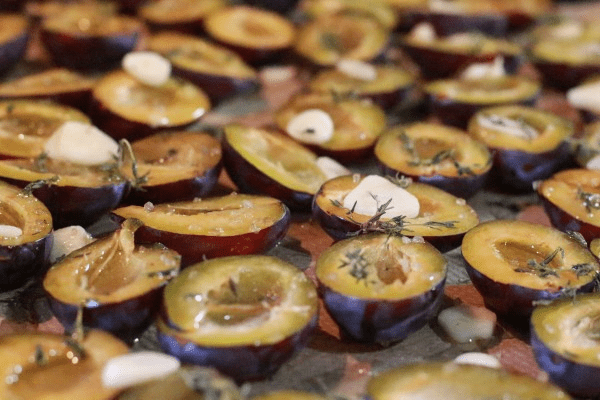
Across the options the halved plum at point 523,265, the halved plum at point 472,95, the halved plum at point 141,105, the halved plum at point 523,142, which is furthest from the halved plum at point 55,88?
the halved plum at point 523,265

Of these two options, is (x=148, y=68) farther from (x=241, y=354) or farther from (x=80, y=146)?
(x=241, y=354)

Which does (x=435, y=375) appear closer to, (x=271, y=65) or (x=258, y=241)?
(x=258, y=241)

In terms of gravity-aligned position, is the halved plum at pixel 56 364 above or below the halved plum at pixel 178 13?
below

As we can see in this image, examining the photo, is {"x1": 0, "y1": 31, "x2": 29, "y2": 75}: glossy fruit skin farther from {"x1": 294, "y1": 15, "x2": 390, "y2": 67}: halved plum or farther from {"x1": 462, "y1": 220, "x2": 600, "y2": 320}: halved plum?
{"x1": 462, "y1": 220, "x2": 600, "y2": 320}: halved plum

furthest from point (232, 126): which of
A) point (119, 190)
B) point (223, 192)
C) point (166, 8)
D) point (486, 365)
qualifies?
point (166, 8)

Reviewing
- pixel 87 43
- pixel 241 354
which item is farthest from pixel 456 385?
pixel 87 43

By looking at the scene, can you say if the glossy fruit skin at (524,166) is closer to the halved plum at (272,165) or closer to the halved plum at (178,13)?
the halved plum at (272,165)
